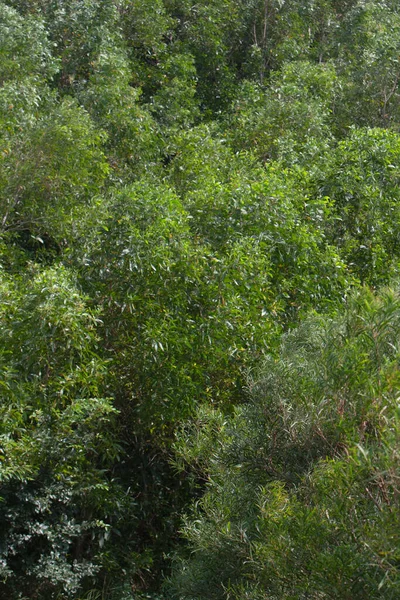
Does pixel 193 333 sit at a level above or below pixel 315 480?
below

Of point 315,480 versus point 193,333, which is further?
point 193,333

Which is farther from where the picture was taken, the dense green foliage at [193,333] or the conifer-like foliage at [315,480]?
the dense green foliage at [193,333]

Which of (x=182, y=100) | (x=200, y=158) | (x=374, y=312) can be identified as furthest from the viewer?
(x=182, y=100)

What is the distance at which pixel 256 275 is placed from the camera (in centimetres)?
→ 815

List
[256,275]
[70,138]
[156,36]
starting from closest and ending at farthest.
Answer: [256,275]
[70,138]
[156,36]

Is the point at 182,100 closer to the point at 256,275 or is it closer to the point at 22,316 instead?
the point at 256,275

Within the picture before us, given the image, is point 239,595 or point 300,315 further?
point 300,315

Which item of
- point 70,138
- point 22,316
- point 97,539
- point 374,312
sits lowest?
point 97,539

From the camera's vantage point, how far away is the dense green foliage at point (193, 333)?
471cm

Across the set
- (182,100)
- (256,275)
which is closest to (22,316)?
(256,275)

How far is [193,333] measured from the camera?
307 inches

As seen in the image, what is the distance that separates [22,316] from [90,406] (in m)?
0.97

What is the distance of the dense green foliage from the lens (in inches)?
185

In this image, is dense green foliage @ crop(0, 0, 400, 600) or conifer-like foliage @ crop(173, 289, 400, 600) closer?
conifer-like foliage @ crop(173, 289, 400, 600)
